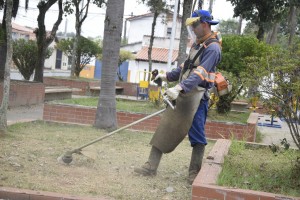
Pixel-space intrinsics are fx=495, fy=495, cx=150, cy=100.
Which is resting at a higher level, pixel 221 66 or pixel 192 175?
pixel 221 66

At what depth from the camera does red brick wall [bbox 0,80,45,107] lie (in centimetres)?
1438

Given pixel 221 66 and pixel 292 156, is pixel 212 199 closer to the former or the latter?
pixel 292 156

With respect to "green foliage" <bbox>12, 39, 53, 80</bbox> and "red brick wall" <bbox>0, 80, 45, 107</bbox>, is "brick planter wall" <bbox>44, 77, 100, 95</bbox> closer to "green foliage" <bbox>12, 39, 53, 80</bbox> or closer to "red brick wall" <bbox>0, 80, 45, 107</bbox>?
"green foliage" <bbox>12, 39, 53, 80</bbox>

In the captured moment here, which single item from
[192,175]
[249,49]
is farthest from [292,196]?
[249,49]

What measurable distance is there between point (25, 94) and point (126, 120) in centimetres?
581

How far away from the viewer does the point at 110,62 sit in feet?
29.8

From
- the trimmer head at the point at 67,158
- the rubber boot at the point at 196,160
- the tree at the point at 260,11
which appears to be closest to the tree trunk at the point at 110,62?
the trimmer head at the point at 67,158

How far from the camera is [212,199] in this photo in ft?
14.5

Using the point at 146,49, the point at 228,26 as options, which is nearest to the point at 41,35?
the point at 146,49

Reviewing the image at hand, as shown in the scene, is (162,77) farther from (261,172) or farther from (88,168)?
(261,172)

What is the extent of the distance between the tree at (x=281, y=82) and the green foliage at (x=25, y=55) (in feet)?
49.6

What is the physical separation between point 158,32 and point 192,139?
47.8 m

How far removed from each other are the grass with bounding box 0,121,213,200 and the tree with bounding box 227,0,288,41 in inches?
574

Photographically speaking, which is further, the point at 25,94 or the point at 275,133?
the point at 25,94
